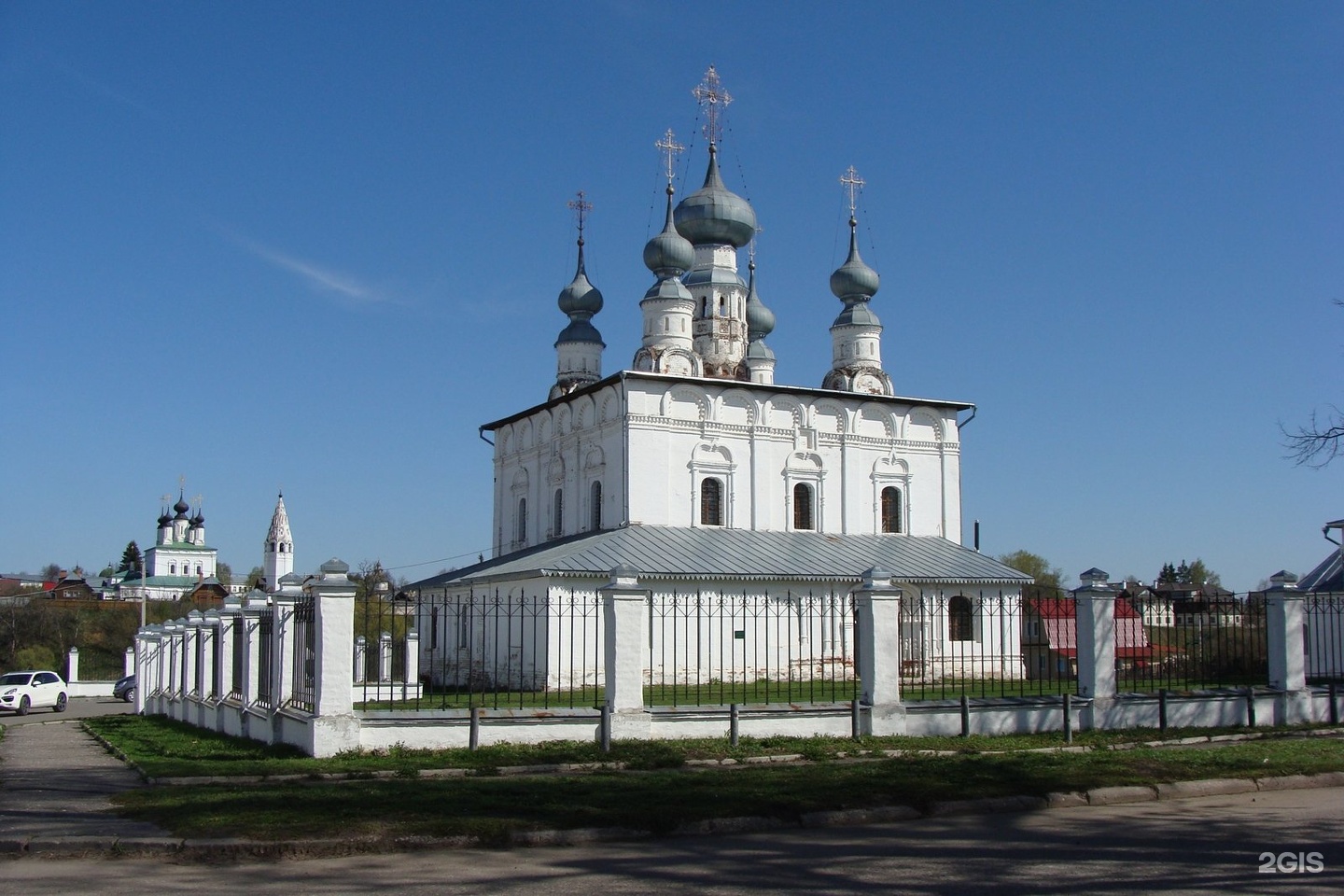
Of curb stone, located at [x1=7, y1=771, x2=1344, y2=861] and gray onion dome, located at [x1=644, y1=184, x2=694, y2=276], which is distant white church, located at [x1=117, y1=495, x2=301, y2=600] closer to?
gray onion dome, located at [x1=644, y1=184, x2=694, y2=276]

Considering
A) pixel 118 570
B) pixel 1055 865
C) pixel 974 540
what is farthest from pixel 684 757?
pixel 118 570

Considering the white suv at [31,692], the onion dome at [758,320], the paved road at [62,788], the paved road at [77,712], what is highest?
the onion dome at [758,320]

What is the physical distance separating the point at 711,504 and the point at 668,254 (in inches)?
297

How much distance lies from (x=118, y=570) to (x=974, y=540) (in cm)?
10739

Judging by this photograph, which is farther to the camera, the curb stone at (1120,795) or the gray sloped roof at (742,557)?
the gray sloped roof at (742,557)

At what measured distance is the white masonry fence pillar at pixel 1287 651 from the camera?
56.5 ft

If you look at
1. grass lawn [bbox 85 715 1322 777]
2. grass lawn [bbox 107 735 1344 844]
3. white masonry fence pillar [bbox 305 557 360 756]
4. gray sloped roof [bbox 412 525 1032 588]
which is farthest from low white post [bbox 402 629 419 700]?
grass lawn [bbox 107 735 1344 844]

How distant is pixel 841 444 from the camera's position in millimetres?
36562

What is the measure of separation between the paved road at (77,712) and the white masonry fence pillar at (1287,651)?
2097cm

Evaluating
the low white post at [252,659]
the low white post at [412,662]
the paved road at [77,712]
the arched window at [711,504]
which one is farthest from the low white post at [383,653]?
the arched window at [711,504]

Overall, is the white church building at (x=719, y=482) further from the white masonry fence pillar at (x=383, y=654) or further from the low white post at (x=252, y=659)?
the low white post at (x=252, y=659)

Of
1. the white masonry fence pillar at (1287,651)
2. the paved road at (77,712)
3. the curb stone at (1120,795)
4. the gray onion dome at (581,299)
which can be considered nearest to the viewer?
the curb stone at (1120,795)

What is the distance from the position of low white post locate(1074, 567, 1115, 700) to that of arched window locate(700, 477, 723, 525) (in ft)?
61.4

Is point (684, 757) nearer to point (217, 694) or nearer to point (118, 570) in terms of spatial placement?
point (217, 694)
